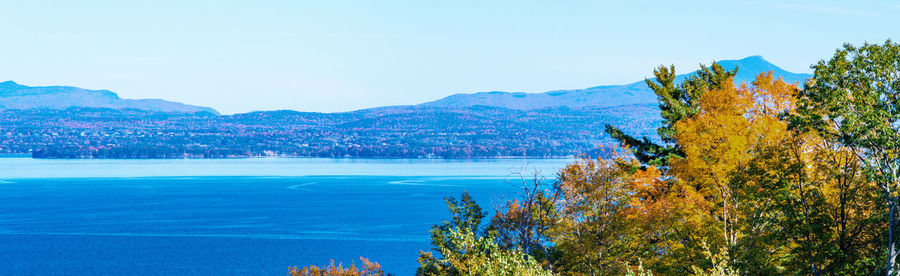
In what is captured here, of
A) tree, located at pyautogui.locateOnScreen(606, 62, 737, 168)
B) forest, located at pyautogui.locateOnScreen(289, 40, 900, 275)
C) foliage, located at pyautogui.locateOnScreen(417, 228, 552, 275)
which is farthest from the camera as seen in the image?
tree, located at pyautogui.locateOnScreen(606, 62, 737, 168)

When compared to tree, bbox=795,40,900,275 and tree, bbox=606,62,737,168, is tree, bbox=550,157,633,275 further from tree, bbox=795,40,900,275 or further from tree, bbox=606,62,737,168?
tree, bbox=606,62,737,168

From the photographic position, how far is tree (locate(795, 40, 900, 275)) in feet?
66.0

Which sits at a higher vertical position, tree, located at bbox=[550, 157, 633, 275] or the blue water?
tree, located at bbox=[550, 157, 633, 275]

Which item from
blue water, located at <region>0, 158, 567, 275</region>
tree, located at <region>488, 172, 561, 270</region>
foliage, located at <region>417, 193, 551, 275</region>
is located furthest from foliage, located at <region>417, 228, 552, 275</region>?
blue water, located at <region>0, 158, 567, 275</region>

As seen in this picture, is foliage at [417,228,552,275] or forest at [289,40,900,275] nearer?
foliage at [417,228,552,275]

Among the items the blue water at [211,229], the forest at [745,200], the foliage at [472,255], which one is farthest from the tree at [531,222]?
the blue water at [211,229]

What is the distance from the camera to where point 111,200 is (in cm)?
17000

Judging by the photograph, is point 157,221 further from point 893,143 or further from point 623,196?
point 893,143

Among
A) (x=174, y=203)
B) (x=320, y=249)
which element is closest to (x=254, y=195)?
(x=174, y=203)

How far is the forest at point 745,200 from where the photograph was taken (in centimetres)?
2075

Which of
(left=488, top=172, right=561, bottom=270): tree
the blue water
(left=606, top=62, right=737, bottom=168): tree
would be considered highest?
(left=606, top=62, right=737, bottom=168): tree

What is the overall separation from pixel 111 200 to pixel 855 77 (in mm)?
171748

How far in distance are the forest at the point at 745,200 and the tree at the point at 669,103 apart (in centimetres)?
277

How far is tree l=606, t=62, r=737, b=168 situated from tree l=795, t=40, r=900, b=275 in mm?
19247
